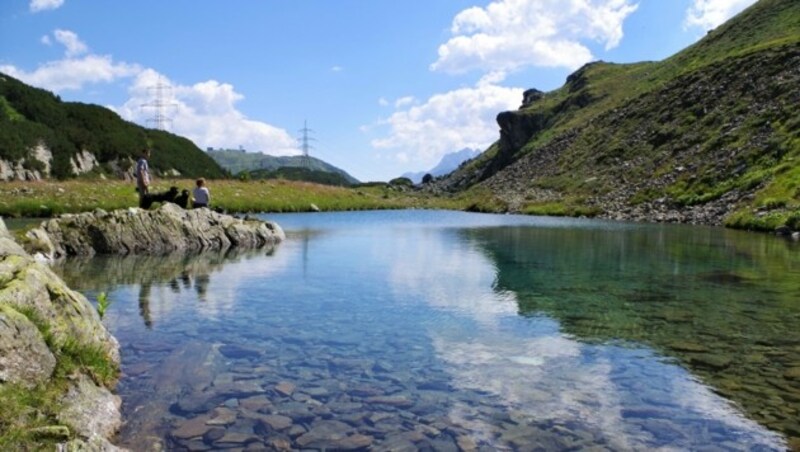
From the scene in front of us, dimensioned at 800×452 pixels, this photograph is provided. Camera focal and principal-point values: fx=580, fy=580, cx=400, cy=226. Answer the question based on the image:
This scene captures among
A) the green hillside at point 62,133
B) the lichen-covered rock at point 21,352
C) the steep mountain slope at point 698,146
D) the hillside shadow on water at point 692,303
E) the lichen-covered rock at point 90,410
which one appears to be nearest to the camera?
the lichen-covered rock at point 21,352

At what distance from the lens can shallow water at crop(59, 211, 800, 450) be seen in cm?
961

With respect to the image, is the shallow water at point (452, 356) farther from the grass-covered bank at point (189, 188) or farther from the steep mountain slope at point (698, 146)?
the steep mountain slope at point (698, 146)

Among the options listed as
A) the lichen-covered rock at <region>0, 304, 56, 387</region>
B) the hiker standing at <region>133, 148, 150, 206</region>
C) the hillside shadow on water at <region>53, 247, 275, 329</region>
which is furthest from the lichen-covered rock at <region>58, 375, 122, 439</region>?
the hiker standing at <region>133, 148, 150, 206</region>

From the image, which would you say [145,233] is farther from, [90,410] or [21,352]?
[21,352]

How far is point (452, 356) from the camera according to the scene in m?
14.0

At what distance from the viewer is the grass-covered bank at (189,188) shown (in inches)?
1934

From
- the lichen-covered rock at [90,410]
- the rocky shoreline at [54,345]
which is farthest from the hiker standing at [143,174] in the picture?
the lichen-covered rock at [90,410]

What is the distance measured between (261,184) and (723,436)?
82992mm

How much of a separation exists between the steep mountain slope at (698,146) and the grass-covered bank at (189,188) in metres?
19.4

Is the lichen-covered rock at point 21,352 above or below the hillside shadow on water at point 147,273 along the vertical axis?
above

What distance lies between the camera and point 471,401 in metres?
11.0

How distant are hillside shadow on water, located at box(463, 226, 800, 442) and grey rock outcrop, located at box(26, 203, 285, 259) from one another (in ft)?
56.5

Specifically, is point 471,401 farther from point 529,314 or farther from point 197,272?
point 197,272

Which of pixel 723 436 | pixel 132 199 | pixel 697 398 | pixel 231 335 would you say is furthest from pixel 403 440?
pixel 132 199
